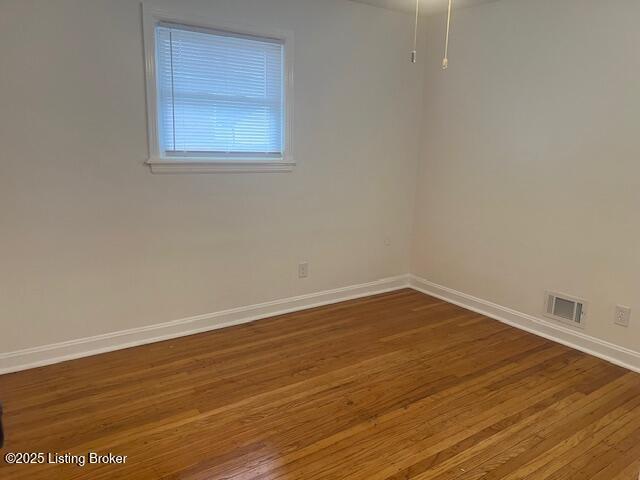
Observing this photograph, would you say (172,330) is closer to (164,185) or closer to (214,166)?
(164,185)

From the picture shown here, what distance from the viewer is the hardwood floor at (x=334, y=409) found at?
2033 millimetres

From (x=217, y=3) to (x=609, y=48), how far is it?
8.30ft

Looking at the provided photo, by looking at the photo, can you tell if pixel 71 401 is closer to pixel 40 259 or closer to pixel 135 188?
pixel 40 259

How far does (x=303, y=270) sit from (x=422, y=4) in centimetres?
240

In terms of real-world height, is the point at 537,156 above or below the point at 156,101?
below

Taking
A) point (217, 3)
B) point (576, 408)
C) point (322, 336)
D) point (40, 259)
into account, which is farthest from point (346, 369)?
point (217, 3)

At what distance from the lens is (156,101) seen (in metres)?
3.00

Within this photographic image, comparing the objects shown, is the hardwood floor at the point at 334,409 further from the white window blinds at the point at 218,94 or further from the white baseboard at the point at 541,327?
the white window blinds at the point at 218,94

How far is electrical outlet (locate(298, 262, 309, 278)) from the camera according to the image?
3.86 m

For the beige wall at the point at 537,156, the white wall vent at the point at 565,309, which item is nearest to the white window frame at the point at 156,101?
the beige wall at the point at 537,156

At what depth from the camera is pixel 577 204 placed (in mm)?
3164

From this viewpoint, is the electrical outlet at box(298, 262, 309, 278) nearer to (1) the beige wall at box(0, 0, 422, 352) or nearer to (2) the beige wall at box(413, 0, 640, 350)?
(1) the beige wall at box(0, 0, 422, 352)

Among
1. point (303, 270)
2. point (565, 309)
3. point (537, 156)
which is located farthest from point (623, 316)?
point (303, 270)

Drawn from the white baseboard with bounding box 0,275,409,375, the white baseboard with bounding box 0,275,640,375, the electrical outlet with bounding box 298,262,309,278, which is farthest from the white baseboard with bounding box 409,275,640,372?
the electrical outlet with bounding box 298,262,309,278
